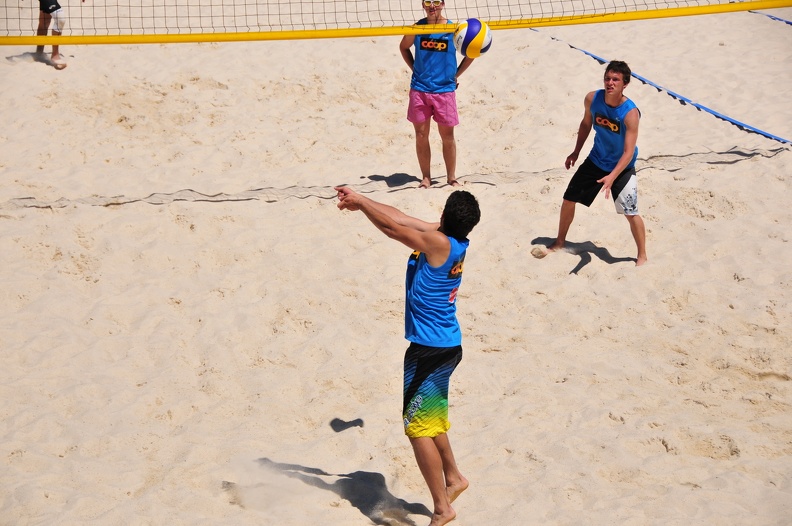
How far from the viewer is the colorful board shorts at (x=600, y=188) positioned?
242 inches

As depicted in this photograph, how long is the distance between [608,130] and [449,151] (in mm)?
1560

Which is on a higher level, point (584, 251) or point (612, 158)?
point (612, 158)

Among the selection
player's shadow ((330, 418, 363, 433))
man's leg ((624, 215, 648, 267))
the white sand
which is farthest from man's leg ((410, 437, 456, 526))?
man's leg ((624, 215, 648, 267))

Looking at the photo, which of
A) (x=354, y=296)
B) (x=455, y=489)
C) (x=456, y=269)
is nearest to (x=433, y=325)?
(x=456, y=269)

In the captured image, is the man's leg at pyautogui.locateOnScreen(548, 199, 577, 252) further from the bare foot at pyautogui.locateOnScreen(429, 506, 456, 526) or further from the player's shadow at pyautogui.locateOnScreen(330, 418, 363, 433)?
the bare foot at pyautogui.locateOnScreen(429, 506, 456, 526)

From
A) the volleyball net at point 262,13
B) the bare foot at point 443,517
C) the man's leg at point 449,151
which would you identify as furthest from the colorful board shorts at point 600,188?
the volleyball net at point 262,13

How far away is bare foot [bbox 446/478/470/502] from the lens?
12.8ft

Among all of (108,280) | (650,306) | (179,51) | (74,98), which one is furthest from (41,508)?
(179,51)

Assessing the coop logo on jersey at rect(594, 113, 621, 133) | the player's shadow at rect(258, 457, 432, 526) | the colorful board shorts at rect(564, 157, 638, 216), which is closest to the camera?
the player's shadow at rect(258, 457, 432, 526)

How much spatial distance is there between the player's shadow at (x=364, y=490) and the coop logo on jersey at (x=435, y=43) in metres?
3.89

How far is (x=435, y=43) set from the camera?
698 centimetres

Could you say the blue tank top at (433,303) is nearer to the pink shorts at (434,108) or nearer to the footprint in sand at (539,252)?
the footprint in sand at (539,252)

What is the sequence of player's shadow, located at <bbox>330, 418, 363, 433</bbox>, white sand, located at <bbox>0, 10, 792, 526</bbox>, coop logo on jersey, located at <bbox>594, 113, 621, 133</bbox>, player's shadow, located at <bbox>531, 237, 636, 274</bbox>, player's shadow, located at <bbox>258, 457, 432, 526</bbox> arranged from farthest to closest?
player's shadow, located at <bbox>531, 237, 636, 274</bbox> → coop logo on jersey, located at <bbox>594, 113, 621, 133</bbox> → player's shadow, located at <bbox>330, 418, 363, 433</bbox> → white sand, located at <bbox>0, 10, 792, 526</bbox> → player's shadow, located at <bbox>258, 457, 432, 526</bbox>

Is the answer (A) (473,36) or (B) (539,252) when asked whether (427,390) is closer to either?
Answer: (B) (539,252)
